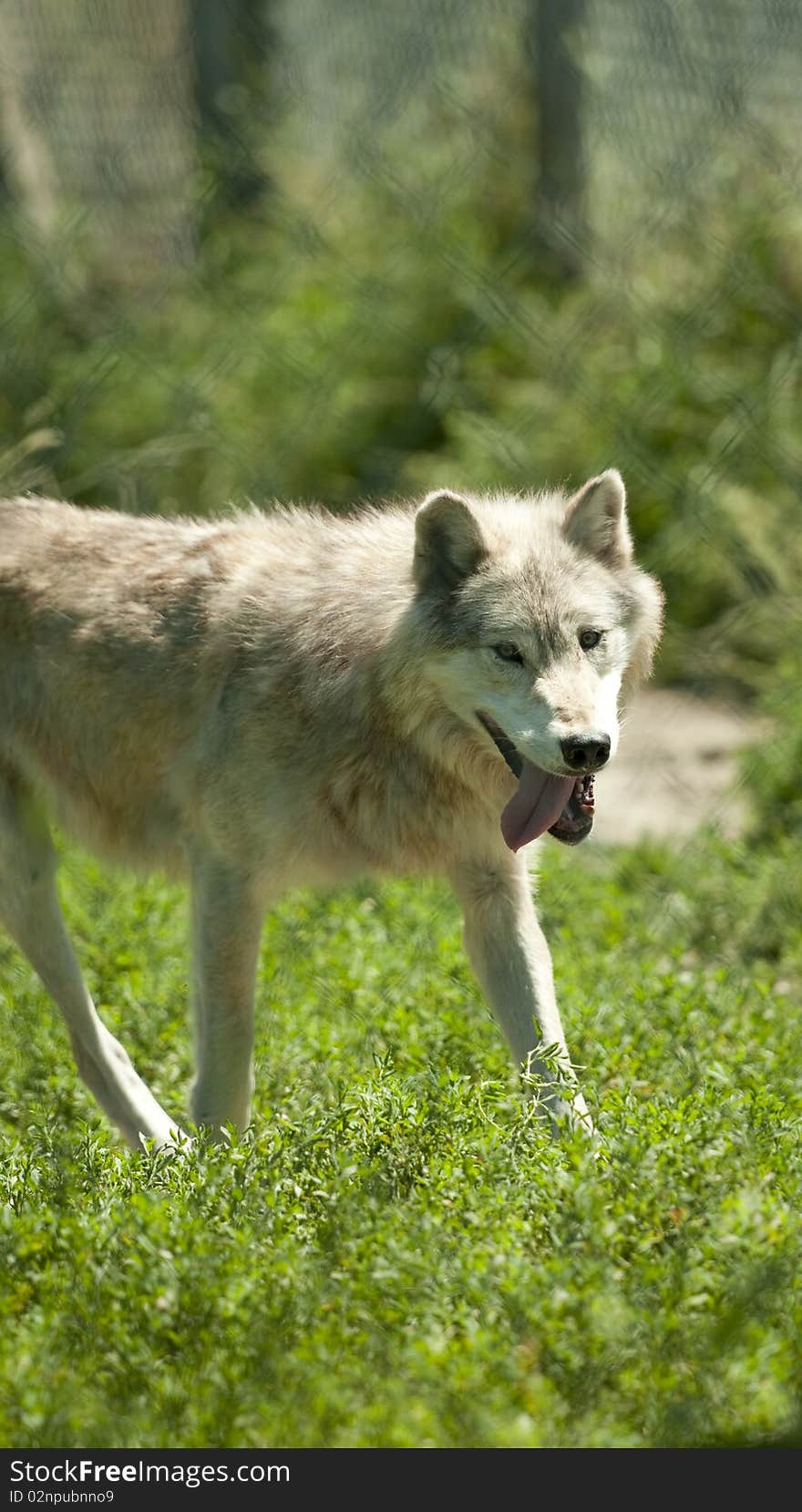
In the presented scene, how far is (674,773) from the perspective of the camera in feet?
25.0

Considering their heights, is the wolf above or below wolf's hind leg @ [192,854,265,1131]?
above

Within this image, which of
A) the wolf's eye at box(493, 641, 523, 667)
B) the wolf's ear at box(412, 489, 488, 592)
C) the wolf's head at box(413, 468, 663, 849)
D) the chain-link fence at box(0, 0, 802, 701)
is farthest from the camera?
the chain-link fence at box(0, 0, 802, 701)

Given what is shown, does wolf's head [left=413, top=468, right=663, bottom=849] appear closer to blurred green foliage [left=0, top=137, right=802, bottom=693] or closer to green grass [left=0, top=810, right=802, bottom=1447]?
green grass [left=0, top=810, right=802, bottom=1447]

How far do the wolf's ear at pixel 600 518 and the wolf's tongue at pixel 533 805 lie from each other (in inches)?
25.4

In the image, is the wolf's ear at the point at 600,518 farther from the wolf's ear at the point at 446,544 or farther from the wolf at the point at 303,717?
the wolf's ear at the point at 446,544

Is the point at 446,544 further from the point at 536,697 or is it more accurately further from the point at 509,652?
the point at 536,697

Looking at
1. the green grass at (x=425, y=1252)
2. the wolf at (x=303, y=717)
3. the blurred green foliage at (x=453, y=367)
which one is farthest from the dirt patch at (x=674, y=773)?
the wolf at (x=303, y=717)

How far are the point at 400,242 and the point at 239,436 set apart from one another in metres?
1.66

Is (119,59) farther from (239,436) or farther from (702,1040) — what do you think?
(702,1040)

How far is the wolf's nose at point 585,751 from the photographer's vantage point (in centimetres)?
377

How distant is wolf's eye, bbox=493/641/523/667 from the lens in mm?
→ 4047

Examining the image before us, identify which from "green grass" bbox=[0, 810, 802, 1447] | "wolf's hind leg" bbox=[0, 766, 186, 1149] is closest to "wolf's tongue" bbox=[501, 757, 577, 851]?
"green grass" bbox=[0, 810, 802, 1447]

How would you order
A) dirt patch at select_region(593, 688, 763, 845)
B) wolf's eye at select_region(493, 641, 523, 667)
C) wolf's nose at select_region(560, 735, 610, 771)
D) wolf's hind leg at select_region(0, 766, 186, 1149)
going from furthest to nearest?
dirt patch at select_region(593, 688, 763, 845) < wolf's hind leg at select_region(0, 766, 186, 1149) < wolf's eye at select_region(493, 641, 523, 667) < wolf's nose at select_region(560, 735, 610, 771)

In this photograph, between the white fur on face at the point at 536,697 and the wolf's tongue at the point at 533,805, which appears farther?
the wolf's tongue at the point at 533,805
